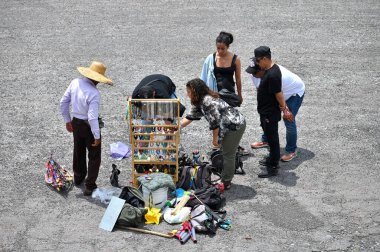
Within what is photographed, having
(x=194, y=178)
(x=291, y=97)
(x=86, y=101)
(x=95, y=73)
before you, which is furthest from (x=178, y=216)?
(x=291, y=97)

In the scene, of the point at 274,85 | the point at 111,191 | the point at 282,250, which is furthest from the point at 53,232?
the point at 274,85

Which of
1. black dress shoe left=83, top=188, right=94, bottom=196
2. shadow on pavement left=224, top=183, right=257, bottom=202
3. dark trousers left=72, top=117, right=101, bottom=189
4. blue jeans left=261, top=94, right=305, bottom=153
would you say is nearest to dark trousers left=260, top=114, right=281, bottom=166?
blue jeans left=261, top=94, right=305, bottom=153

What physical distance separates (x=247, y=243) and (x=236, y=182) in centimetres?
146

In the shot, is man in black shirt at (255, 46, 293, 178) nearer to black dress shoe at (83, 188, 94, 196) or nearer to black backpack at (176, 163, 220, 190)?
black backpack at (176, 163, 220, 190)

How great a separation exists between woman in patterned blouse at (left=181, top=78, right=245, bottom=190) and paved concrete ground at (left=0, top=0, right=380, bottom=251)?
810mm

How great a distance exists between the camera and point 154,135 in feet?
24.8

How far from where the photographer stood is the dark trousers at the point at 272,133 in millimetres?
7977

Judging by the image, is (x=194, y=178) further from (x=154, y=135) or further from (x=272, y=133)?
(x=272, y=133)

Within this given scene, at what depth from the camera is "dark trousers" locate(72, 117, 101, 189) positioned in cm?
734

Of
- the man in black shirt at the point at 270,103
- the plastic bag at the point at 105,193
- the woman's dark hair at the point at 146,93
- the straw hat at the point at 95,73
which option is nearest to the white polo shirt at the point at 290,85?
the man in black shirt at the point at 270,103

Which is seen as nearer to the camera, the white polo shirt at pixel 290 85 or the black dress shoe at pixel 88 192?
the black dress shoe at pixel 88 192

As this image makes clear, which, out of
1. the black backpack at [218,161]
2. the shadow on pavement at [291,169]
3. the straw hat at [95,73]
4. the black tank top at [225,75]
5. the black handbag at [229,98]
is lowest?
the shadow on pavement at [291,169]

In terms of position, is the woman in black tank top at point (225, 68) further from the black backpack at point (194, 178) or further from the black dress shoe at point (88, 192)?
the black dress shoe at point (88, 192)

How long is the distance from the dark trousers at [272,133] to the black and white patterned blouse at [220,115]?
2.23ft
